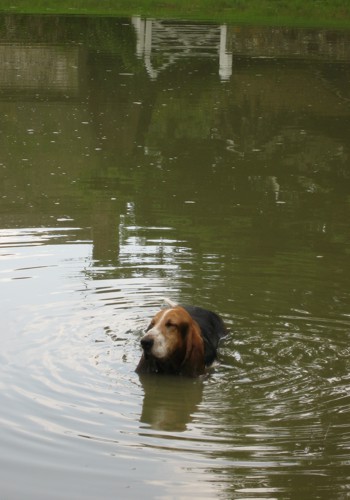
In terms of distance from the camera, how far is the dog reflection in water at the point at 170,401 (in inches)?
364

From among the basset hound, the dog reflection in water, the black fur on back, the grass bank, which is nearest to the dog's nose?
the basset hound

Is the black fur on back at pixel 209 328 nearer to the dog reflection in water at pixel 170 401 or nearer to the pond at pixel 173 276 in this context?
the pond at pixel 173 276

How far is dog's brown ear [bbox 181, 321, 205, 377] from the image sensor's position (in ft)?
33.3

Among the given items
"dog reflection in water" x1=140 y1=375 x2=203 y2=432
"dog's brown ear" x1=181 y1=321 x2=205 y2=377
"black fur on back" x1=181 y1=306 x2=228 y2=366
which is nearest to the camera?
"dog reflection in water" x1=140 y1=375 x2=203 y2=432

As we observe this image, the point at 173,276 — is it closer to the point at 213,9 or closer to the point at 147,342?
the point at 147,342

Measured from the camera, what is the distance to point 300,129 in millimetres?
21250

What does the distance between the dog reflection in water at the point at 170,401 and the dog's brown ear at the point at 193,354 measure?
76mm

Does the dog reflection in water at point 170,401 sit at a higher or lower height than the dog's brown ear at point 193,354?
lower

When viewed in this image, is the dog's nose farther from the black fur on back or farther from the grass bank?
the grass bank

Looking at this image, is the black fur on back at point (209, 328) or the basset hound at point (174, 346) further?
the black fur on back at point (209, 328)

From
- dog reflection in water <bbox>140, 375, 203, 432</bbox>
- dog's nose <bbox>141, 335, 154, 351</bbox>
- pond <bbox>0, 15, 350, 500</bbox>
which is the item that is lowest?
dog reflection in water <bbox>140, 375, 203, 432</bbox>

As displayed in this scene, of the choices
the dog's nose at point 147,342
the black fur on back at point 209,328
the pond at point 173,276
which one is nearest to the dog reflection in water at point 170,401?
the pond at point 173,276

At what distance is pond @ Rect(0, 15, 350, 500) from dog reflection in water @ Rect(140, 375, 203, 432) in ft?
0.08

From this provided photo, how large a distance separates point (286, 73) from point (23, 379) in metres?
18.3
